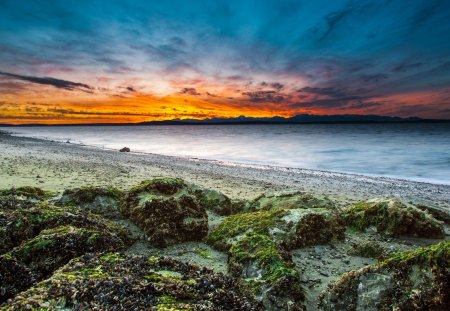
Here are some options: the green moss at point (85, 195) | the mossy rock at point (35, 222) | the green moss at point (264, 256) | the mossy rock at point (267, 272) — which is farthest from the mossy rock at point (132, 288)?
the green moss at point (85, 195)

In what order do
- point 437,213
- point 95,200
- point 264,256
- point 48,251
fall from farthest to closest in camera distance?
point 437,213
point 95,200
point 264,256
point 48,251

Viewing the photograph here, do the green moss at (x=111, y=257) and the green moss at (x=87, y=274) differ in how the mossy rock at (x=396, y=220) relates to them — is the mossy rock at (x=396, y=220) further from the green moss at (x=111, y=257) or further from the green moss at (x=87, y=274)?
the green moss at (x=87, y=274)

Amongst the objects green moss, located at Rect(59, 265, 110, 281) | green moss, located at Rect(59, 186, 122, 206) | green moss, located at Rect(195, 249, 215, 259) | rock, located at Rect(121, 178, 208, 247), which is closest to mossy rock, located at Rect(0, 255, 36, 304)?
green moss, located at Rect(59, 265, 110, 281)

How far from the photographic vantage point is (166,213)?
20.2 ft

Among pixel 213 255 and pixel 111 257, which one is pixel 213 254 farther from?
pixel 111 257

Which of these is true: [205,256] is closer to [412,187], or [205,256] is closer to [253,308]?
[253,308]

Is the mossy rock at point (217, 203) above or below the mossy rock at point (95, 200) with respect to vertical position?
below

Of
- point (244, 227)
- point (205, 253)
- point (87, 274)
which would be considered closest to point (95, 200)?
point (205, 253)

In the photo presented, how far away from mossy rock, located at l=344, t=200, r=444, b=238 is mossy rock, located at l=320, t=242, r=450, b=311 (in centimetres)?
349

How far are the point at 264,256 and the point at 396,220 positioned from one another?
4070mm

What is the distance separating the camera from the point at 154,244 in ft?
19.0

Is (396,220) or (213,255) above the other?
(396,220)

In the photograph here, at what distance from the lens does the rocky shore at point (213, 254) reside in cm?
281

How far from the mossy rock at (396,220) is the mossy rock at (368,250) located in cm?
112
